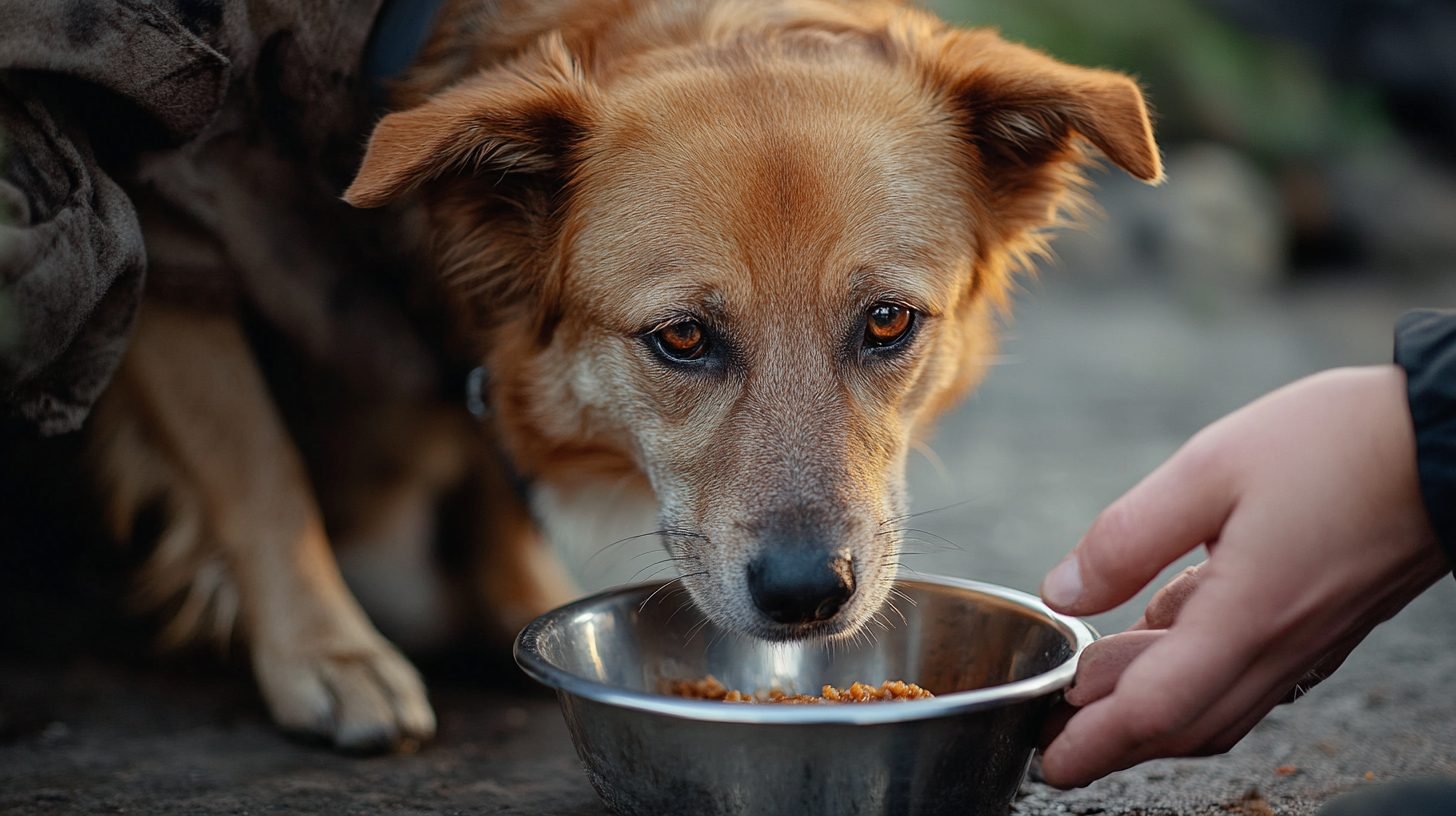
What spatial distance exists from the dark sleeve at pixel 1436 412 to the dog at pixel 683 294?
2.62 ft

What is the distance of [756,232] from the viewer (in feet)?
6.83

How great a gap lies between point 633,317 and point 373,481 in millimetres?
1205

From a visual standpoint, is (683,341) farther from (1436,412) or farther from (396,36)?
(1436,412)

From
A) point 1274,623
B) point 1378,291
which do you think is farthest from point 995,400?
point 1274,623

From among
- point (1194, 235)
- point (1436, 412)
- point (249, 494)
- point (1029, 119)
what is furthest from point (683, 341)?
point (1194, 235)

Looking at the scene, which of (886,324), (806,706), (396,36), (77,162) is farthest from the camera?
(396,36)

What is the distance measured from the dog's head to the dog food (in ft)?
0.33

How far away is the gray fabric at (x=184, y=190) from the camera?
1813mm

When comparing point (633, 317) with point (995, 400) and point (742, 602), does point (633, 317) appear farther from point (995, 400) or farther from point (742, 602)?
point (995, 400)

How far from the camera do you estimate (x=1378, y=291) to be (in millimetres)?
7684

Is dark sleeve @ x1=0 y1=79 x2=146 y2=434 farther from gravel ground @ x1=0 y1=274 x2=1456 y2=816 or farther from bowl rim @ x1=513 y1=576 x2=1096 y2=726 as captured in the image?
bowl rim @ x1=513 y1=576 x2=1096 y2=726

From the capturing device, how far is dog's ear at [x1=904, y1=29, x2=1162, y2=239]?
2.18 metres

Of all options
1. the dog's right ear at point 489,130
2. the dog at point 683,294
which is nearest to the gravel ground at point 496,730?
the dog at point 683,294

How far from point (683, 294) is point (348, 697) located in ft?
3.21
